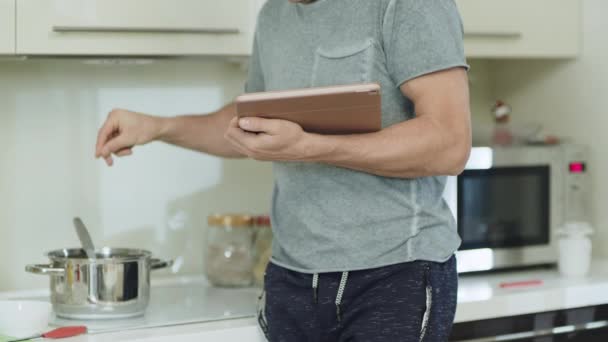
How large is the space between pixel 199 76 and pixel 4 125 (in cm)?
46

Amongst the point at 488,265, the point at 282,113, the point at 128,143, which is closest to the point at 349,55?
the point at 282,113

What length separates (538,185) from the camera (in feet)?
6.88

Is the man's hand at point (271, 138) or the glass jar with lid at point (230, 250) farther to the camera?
the glass jar with lid at point (230, 250)

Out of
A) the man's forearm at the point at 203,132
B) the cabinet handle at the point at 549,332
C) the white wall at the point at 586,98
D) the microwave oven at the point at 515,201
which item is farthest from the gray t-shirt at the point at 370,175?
the white wall at the point at 586,98

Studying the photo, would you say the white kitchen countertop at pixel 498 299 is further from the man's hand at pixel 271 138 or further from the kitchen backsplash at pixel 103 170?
the man's hand at pixel 271 138

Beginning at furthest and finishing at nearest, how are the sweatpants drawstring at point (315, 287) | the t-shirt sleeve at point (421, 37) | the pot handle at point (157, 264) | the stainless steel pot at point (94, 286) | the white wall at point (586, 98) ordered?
the white wall at point (586, 98)
the pot handle at point (157, 264)
the stainless steel pot at point (94, 286)
the sweatpants drawstring at point (315, 287)
the t-shirt sleeve at point (421, 37)

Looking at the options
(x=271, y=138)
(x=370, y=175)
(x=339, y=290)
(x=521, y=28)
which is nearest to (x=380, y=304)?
(x=339, y=290)

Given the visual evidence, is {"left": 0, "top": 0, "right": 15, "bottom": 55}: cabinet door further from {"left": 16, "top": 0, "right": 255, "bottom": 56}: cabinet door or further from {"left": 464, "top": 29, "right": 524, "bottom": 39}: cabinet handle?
{"left": 464, "top": 29, "right": 524, "bottom": 39}: cabinet handle

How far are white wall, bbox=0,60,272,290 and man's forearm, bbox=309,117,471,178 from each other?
3.01 ft

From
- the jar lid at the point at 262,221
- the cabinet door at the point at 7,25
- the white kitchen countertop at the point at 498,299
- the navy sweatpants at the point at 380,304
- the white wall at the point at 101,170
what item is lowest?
the white kitchen countertop at the point at 498,299

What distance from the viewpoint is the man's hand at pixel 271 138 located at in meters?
1.16

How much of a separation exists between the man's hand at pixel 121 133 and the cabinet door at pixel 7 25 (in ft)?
0.86

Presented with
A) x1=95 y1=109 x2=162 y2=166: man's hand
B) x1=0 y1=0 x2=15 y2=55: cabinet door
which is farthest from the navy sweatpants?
x1=0 y1=0 x2=15 y2=55: cabinet door

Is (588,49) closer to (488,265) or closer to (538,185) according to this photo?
(538,185)
